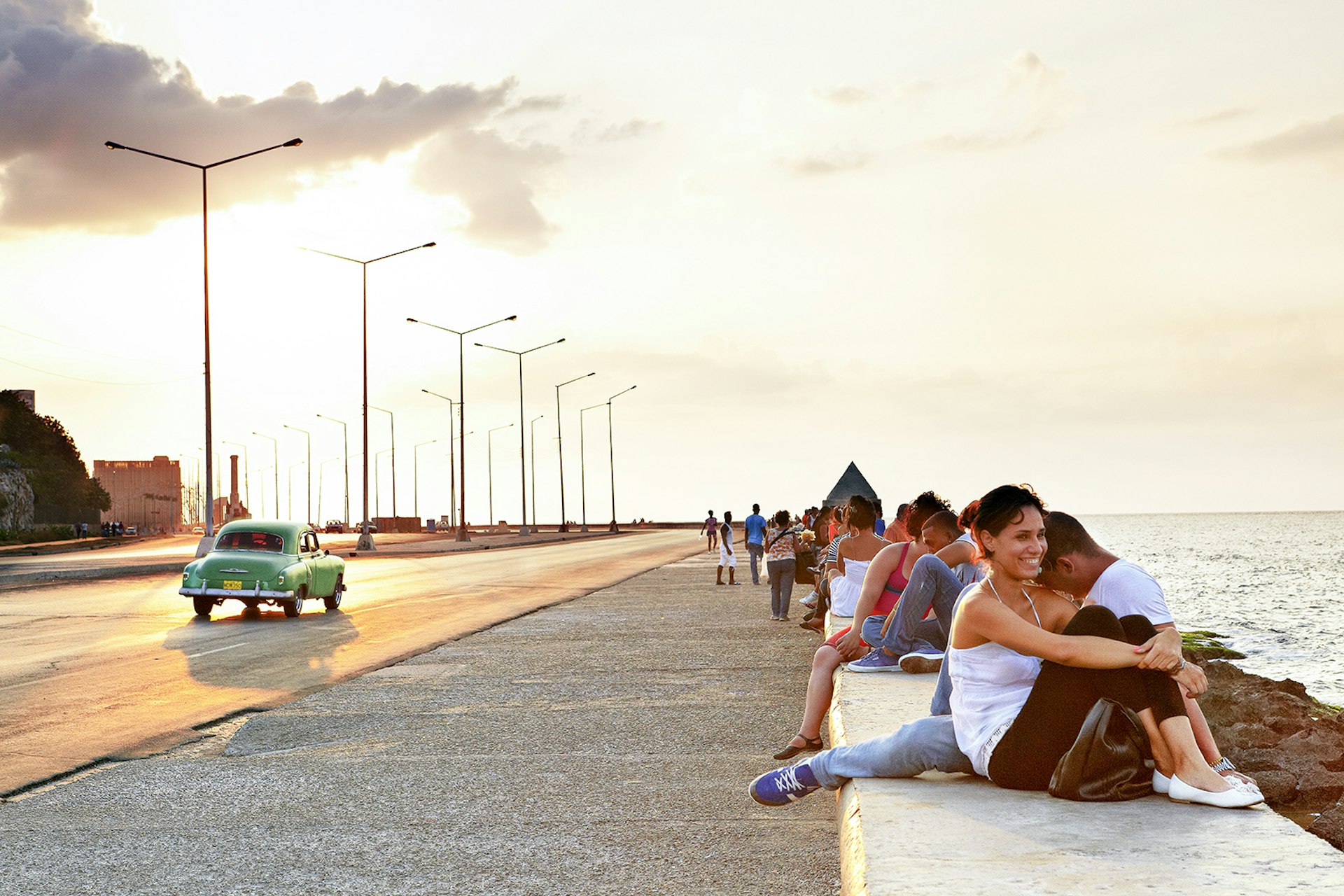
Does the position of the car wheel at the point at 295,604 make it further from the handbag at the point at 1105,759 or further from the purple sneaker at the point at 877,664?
the handbag at the point at 1105,759

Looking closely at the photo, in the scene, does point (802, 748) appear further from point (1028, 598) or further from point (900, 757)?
point (1028, 598)

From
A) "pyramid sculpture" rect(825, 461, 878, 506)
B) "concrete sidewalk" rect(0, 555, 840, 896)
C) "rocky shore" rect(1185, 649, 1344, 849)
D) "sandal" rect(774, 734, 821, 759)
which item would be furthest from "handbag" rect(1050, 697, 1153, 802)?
"pyramid sculpture" rect(825, 461, 878, 506)

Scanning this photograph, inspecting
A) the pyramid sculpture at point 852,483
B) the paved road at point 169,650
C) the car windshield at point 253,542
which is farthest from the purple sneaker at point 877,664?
the pyramid sculpture at point 852,483

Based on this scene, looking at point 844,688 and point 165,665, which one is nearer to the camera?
point 844,688

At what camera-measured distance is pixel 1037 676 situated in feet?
19.4

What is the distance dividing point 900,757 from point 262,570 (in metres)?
18.0

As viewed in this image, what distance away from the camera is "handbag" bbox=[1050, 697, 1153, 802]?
5.60 meters

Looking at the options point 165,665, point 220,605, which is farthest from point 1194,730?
point 220,605

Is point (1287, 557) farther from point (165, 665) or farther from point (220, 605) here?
point (165, 665)

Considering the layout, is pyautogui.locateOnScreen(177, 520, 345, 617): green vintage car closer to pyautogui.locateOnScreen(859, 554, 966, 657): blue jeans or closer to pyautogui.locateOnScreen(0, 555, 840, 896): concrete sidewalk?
pyautogui.locateOnScreen(0, 555, 840, 896): concrete sidewalk

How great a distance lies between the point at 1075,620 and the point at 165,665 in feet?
39.7

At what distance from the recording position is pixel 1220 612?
1905 inches

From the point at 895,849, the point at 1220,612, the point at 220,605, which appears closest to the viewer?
the point at 895,849

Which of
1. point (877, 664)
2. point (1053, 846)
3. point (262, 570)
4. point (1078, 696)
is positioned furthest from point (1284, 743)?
point (262, 570)
